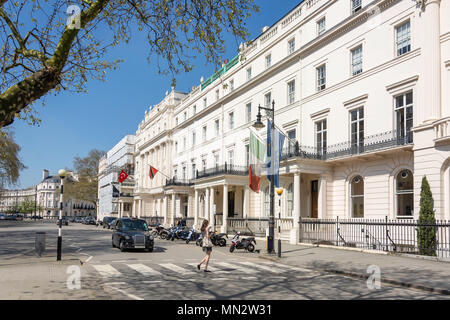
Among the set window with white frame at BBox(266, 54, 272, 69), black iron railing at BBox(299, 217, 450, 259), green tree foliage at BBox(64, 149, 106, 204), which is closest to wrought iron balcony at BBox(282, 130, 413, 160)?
black iron railing at BBox(299, 217, 450, 259)

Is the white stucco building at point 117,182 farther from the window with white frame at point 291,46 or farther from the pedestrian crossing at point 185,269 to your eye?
the pedestrian crossing at point 185,269

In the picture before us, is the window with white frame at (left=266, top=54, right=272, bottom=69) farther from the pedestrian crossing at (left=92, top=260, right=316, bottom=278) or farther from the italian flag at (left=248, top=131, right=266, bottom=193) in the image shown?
the pedestrian crossing at (left=92, top=260, right=316, bottom=278)

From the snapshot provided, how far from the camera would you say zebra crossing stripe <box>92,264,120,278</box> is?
1272 cm

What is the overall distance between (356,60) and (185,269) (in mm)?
17852

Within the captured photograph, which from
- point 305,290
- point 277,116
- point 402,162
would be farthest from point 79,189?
point 305,290

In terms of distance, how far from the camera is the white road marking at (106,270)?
12.7 metres

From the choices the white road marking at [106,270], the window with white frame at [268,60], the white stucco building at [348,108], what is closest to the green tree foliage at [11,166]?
the white stucco building at [348,108]

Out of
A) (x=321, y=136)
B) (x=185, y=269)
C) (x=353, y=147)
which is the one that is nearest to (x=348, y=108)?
(x=353, y=147)

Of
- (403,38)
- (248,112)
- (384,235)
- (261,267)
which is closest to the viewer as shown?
(261,267)

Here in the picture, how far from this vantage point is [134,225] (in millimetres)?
22562

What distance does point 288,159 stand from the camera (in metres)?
26.5

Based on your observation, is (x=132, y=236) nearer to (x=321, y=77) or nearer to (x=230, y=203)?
(x=321, y=77)

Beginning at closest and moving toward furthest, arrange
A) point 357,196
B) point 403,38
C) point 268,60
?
1. point 403,38
2. point 357,196
3. point 268,60
